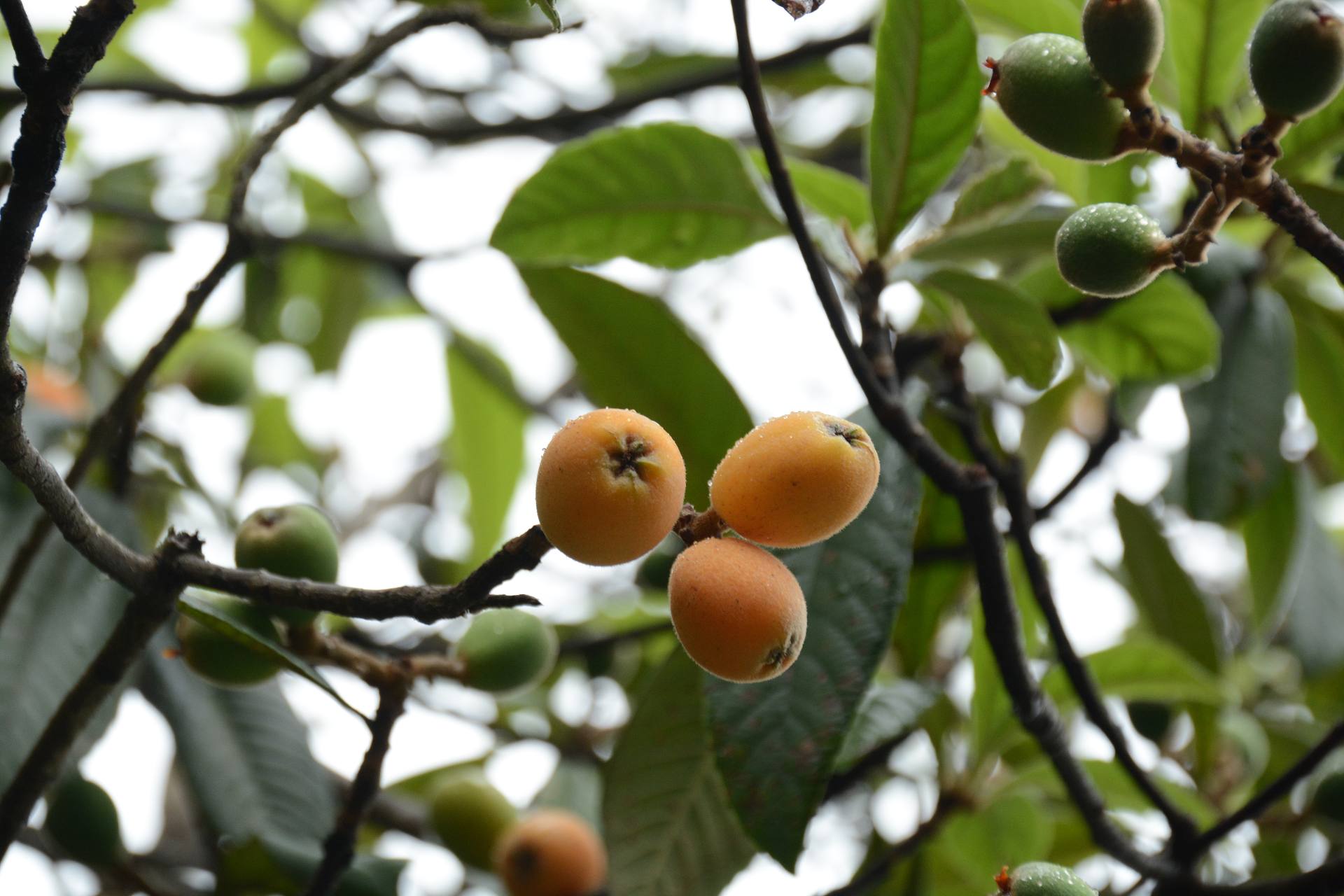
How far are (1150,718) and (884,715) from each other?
30.6 inches

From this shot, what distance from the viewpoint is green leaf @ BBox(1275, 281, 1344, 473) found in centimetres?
206

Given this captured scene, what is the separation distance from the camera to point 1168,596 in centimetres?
223

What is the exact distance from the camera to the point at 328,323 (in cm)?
340

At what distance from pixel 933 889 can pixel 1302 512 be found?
98cm

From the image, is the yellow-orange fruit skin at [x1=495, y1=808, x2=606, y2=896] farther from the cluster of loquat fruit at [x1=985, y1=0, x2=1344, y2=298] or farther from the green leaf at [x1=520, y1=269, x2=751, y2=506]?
the cluster of loquat fruit at [x1=985, y1=0, x2=1344, y2=298]

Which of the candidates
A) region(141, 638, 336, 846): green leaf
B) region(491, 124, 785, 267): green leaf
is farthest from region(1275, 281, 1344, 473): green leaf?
region(141, 638, 336, 846): green leaf

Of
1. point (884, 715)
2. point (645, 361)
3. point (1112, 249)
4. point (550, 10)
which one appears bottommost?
point (884, 715)

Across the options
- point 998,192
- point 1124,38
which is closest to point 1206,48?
point 998,192

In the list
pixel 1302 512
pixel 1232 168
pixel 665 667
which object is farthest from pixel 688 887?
pixel 1302 512

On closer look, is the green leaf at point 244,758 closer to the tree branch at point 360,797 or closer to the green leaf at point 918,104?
the tree branch at point 360,797

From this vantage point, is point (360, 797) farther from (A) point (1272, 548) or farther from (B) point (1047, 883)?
(A) point (1272, 548)

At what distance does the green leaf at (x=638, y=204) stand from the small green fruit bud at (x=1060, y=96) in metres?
0.56

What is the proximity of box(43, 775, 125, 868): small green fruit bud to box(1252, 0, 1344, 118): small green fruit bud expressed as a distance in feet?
5.21

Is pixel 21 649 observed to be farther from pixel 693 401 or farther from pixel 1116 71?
pixel 1116 71
